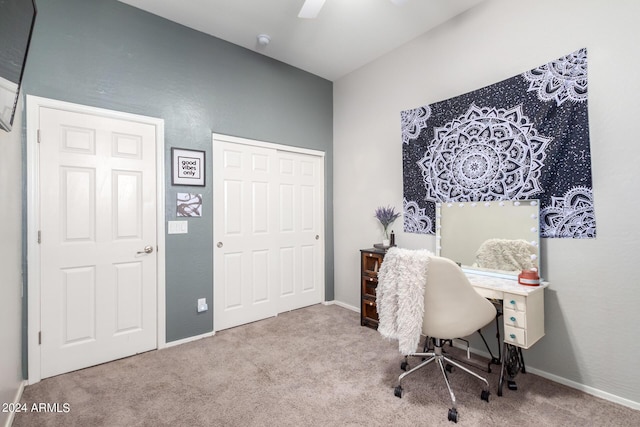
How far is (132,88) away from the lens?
2.64 metres

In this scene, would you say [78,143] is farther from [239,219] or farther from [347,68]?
[347,68]

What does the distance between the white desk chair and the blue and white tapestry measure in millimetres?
934

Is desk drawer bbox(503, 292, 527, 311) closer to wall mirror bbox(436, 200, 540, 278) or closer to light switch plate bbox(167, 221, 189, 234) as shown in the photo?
wall mirror bbox(436, 200, 540, 278)

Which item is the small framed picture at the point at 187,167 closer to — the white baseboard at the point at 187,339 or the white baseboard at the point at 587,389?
the white baseboard at the point at 187,339

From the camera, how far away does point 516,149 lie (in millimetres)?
2396

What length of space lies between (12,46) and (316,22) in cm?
237

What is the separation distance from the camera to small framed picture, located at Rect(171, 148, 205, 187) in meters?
2.85

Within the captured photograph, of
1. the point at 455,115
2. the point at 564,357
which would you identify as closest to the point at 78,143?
the point at 455,115

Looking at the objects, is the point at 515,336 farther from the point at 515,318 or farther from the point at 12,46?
the point at 12,46

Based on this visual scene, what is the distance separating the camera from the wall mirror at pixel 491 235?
2.31m

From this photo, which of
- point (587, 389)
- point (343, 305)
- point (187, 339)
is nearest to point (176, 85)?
point (187, 339)

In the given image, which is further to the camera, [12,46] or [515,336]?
[515,336]

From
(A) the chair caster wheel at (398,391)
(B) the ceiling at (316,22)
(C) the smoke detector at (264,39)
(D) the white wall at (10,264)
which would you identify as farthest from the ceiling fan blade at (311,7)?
(A) the chair caster wheel at (398,391)


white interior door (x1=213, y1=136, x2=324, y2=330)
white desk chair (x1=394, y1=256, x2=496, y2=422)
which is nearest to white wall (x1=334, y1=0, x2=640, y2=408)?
white desk chair (x1=394, y1=256, x2=496, y2=422)
